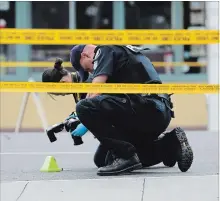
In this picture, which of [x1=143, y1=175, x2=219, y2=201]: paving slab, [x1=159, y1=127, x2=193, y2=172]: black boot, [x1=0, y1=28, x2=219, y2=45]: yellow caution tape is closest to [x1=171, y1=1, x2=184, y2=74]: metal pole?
[x1=159, y1=127, x2=193, y2=172]: black boot

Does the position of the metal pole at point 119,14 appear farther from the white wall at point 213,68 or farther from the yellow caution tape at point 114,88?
the yellow caution tape at point 114,88

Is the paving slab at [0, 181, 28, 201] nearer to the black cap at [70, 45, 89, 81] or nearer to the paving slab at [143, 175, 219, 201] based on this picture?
the paving slab at [143, 175, 219, 201]

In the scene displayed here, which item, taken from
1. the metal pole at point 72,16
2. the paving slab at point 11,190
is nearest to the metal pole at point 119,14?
the metal pole at point 72,16

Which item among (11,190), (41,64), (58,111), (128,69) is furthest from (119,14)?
(11,190)

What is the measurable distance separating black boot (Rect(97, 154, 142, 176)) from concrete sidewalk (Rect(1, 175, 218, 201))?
269 millimetres

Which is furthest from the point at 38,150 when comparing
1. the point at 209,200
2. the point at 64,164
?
the point at 209,200

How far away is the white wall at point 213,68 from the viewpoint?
1211cm

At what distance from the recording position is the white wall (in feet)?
39.7

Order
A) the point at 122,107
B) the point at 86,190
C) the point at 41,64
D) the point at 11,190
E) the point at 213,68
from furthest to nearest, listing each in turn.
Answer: the point at 41,64
the point at 213,68
the point at 122,107
the point at 11,190
the point at 86,190

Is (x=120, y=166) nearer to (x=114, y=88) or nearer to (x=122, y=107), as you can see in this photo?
(x=122, y=107)

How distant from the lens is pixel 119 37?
6332mm

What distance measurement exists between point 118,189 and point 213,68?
6754 mm

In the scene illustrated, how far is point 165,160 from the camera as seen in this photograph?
688 centimetres

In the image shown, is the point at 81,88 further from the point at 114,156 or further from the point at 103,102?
the point at 114,156
